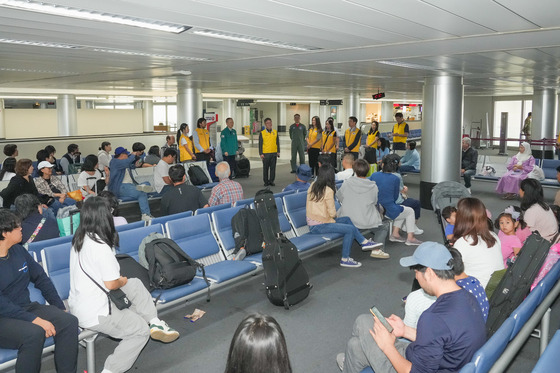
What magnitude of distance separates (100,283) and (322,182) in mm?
3369

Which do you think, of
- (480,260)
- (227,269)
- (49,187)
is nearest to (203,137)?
(49,187)

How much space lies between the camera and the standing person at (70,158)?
11.5 meters

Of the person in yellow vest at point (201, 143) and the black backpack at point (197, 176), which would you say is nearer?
the black backpack at point (197, 176)

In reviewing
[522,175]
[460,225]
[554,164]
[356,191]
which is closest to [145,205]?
[356,191]

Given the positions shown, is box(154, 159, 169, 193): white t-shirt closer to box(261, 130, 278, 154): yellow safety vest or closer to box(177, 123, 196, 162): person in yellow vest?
box(177, 123, 196, 162): person in yellow vest

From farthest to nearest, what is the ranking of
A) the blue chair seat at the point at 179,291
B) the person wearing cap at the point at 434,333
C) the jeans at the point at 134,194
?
the jeans at the point at 134,194 < the blue chair seat at the point at 179,291 < the person wearing cap at the point at 434,333

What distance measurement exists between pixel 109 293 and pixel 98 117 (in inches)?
1012

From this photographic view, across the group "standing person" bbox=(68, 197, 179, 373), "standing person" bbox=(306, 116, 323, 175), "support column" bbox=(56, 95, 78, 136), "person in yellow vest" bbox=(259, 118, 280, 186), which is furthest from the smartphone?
"support column" bbox=(56, 95, 78, 136)

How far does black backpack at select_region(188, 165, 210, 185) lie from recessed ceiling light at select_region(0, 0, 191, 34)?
16.7 ft

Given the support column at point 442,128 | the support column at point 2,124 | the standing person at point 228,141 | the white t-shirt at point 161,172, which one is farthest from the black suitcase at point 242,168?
the support column at point 2,124

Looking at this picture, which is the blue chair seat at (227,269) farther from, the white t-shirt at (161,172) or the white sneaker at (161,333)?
the white t-shirt at (161,172)

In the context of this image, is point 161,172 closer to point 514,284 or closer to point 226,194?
point 226,194

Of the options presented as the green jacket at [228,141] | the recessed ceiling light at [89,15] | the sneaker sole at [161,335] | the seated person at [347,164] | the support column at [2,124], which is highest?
the recessed ceiling light at [89,15]

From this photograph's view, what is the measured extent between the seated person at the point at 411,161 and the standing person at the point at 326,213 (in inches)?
298
